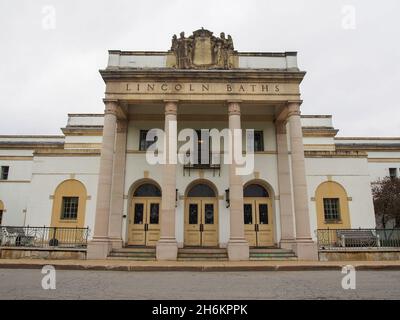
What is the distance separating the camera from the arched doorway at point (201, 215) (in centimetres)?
1983

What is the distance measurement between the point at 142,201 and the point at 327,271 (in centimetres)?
1152

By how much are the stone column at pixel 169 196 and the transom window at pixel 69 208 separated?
7177mm

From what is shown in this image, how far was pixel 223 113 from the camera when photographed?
69.7 feet

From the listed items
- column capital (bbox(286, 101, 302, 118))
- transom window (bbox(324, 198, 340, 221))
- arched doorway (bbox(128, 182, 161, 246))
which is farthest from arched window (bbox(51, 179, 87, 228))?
transom window (bbox(324, 198, 340, 221))

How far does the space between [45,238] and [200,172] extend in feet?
32.7

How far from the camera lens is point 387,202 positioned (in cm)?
2820

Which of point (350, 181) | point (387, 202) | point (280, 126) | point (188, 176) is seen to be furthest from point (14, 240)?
point (387, 202)

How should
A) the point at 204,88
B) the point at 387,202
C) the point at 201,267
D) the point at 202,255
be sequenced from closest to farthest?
the point at 201,267, the point at 202,255, the point at 204,88, the point at 387,202

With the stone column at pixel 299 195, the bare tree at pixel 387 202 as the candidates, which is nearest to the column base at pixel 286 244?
the stone column at pixel 299 195

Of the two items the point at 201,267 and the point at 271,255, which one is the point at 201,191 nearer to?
the point at 271,255

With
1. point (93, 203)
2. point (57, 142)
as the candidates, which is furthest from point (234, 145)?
point (57, 142)

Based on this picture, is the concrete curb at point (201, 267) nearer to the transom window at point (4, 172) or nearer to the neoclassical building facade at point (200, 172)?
the neoclassical building facade at point (200, 172)

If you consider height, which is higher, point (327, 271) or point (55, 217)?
point (55, 217)

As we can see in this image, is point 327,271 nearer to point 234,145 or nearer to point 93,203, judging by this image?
point 234,145
